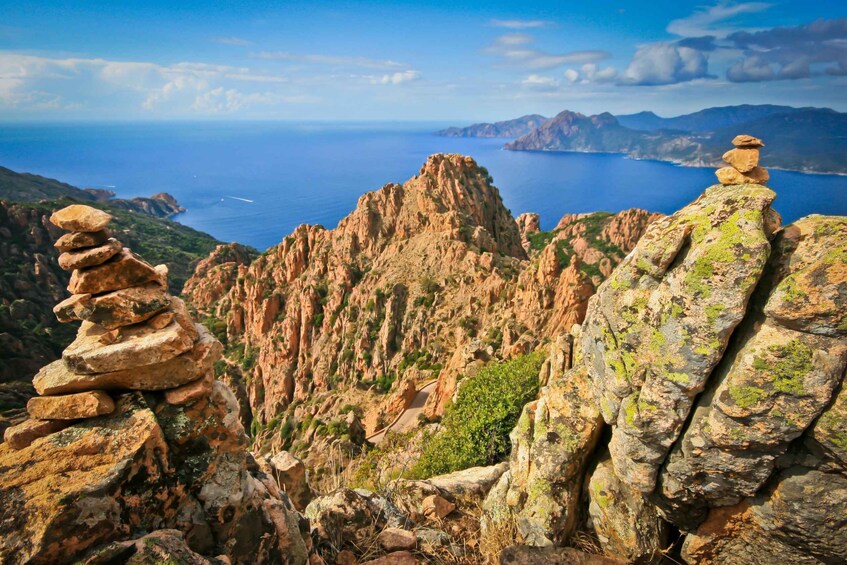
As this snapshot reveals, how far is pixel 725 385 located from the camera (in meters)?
7.41

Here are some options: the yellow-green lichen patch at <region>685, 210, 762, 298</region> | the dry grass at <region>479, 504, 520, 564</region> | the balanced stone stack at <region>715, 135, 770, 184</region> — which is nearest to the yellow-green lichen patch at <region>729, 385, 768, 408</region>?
the yellow-green lichen patch at <region>685, 210, 762, 298</region>

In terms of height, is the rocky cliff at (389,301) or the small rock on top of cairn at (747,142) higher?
the small rock on top of cairn at (747,142)

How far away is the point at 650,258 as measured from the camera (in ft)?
27.6

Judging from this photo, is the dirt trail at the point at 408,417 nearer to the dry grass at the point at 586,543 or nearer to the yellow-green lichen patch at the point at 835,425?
the dry grass at the point at 586,543

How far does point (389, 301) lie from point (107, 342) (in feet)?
167

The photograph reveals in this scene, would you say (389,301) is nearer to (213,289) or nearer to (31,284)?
(213,289)

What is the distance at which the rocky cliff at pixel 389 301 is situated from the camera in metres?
44.2

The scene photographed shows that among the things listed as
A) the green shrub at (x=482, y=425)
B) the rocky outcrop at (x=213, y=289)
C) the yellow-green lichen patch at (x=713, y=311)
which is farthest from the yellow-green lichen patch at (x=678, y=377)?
the rocky outcrop at (x=213, y=289)

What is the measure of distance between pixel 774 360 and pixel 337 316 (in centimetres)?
5977

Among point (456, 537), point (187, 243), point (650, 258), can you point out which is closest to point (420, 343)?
point (456, 537)

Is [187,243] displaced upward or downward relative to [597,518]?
downward

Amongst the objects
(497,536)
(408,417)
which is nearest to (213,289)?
(408,417)

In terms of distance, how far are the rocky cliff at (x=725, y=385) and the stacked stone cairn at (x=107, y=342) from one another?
785 centimetres

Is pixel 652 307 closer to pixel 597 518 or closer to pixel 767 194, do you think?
pixel 767 194
